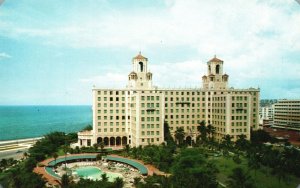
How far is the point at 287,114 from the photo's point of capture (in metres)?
63.1

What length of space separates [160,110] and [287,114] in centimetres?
3814

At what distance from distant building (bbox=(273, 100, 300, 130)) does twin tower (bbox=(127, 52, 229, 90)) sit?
72.9 ft

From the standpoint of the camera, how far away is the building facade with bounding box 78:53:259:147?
3884 cm

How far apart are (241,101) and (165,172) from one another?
20.0 metres

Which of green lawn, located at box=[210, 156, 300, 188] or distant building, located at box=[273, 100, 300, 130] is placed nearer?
green lawn, located at box=[210, 156, 300, 188]

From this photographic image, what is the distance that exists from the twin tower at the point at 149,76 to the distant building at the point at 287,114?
22.2 metres

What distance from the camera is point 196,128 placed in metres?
46.3

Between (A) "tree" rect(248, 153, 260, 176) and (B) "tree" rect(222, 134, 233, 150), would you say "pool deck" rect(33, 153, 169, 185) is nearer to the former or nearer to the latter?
(A) "tree" rect(248, 153, 260, 176)

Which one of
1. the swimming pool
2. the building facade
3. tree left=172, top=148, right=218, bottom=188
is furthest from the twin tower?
tree left=172, top=148, right=218, bottom=188

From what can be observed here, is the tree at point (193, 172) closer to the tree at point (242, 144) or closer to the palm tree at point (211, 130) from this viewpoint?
the tree at point (242, 144)

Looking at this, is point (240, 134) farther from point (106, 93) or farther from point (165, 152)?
point (106, 93)

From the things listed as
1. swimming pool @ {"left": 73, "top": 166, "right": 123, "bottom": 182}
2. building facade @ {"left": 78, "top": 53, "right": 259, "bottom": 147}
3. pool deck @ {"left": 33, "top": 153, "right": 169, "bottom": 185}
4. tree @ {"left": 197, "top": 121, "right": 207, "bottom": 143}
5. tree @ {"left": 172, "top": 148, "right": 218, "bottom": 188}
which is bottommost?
swimming pool @ {"left": 73, "top": 166, "right": 123, "bottom": 182}

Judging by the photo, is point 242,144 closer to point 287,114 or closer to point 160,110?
point 160,110

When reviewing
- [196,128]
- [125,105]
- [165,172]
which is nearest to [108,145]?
[125,105]
